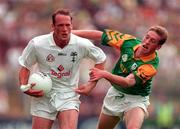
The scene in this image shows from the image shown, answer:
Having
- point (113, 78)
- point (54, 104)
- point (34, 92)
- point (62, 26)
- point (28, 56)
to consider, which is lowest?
point (54, 104)

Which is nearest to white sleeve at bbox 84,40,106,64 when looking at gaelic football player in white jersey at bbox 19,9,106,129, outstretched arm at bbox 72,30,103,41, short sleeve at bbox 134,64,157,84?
gaelic football player in white jersey at bbox 19,9,106,129

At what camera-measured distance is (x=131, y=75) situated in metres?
9.80

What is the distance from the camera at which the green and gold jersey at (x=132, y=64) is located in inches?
389

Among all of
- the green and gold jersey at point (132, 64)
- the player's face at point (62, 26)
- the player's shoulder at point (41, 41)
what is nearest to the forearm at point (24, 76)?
the player's shoulder at point (41, 41)

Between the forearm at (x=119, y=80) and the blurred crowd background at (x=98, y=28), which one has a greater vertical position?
the forearm at (x=119, y=80)

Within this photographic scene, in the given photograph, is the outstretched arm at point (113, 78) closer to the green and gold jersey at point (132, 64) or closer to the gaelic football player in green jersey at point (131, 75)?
the gaelic football player in green jersey at point (131, 75)

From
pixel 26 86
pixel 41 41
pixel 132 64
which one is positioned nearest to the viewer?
pixel 26 86

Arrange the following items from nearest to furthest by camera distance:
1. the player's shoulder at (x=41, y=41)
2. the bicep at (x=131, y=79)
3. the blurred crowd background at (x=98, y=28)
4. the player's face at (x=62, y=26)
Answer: the player's face at (x=62, y=26), the player's shoulder at (x=41, y=41), the bicep at (x=131, y=79), the blurred crowd background at (x=98, y=28)

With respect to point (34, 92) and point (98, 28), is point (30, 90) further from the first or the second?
point (98, 28)

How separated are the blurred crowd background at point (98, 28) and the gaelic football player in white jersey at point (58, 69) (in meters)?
6.46

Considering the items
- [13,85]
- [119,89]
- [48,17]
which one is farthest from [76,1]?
[119,89]

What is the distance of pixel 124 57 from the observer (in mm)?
10016

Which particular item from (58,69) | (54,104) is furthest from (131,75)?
(54,104)

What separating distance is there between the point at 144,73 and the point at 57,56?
119 centimetres
